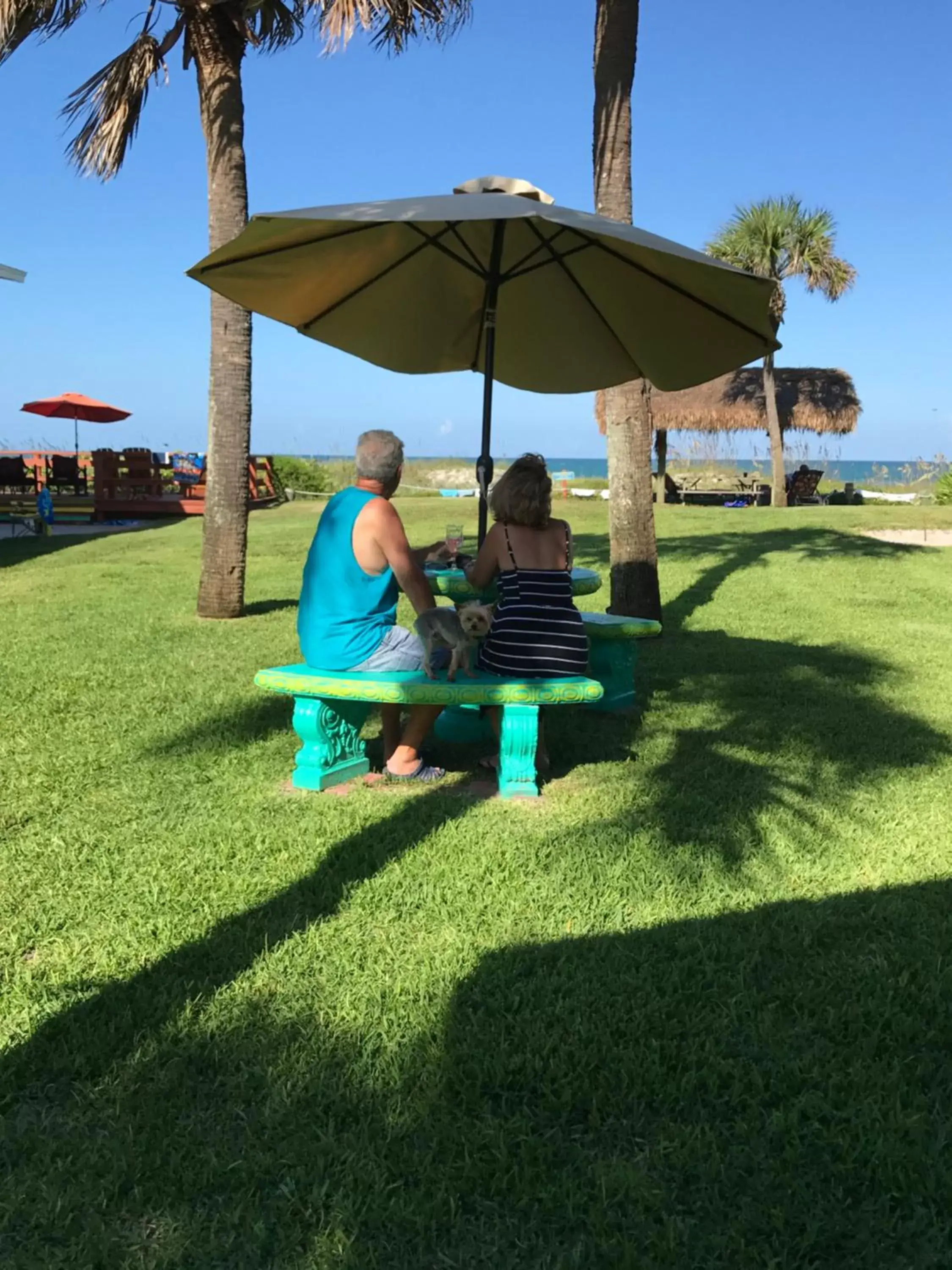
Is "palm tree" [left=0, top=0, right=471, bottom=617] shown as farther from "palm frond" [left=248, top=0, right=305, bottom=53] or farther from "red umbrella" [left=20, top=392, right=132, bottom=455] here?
"red umbrella" [left=20, top=392, right=132, bottom=455]

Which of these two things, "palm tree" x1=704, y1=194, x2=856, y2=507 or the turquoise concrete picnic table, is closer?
the turquoise concrete picnic table

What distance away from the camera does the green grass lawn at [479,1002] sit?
1.96 metres

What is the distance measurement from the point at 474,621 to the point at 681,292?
2.00m

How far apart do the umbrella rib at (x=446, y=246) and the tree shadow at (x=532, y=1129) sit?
11.8ft

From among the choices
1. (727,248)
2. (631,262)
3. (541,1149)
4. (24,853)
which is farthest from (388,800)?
(727,248)

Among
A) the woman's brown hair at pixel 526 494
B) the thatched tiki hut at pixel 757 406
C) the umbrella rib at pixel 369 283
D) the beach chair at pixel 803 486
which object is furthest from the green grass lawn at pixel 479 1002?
the thatched tiki hut at pixel 757 406

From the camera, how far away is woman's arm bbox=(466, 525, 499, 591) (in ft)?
14.5

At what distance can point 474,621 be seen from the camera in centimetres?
438

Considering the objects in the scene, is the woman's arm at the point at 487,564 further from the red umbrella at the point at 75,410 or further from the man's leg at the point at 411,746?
the red umbrella at the point at 75,410

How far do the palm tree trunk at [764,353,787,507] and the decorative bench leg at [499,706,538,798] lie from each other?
2324 cm

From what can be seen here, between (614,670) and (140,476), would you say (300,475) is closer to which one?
(140,476)

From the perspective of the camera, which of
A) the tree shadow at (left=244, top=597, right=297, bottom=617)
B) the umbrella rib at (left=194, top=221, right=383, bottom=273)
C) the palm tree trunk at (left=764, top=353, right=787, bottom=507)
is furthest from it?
the palm tree trunk at (left=764, top=353, right=787, bottom=507)

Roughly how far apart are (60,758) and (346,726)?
1410mm

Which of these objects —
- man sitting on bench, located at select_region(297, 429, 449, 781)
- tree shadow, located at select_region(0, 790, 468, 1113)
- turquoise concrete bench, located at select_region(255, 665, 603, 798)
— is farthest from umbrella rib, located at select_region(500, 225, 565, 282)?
tree shadow, located at select_region(0, 790, 468, 1113)
